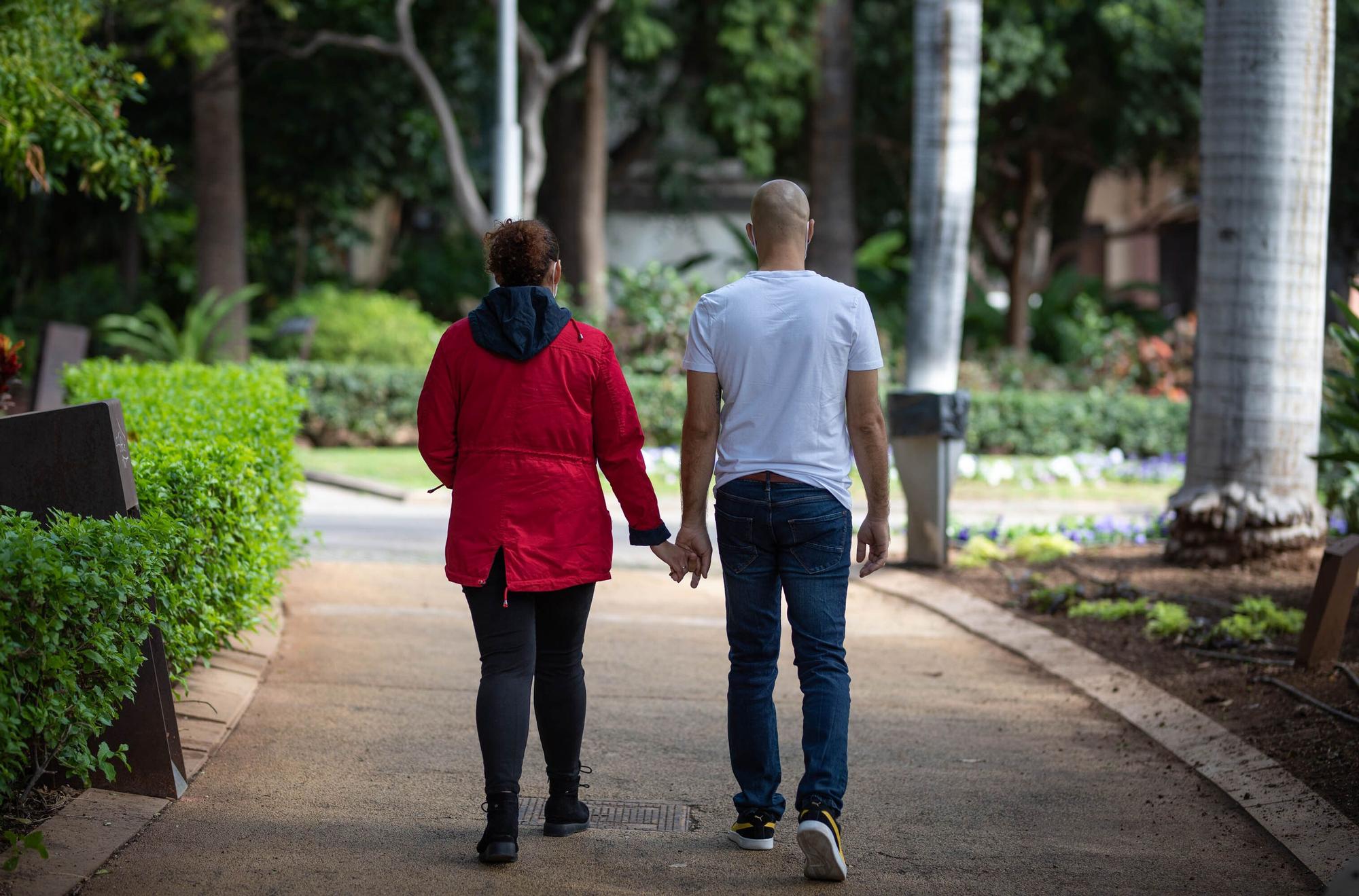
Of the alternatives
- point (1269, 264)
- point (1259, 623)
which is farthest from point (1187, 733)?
point (1269, 264)

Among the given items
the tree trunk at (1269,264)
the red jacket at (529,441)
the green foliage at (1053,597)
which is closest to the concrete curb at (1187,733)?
the green foliage at (1053,597)

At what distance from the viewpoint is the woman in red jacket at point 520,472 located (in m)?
4.00

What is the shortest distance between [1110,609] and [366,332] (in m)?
12.7

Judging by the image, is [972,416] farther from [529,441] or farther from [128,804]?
[128,804]

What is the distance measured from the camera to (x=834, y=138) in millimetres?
19969

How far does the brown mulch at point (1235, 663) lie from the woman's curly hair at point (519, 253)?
2904 millimetres

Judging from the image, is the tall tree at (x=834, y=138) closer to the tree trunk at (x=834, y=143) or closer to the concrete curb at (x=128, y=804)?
the tree trunk at (x=834, y=143)

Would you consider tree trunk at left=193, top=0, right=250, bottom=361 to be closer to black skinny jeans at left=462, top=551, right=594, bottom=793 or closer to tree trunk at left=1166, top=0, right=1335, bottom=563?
tree trunk at left=1166, top=0, right=1335, bottom=563

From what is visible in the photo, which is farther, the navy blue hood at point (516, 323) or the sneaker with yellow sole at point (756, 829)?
the sneaker with yellow sole at point (756, 829)

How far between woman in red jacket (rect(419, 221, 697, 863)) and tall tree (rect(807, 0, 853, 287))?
16.0 metres

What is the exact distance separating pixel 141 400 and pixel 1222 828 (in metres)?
5.44

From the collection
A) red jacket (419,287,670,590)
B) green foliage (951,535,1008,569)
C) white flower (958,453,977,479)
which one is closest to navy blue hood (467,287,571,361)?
red jacket (419,287,670,590)

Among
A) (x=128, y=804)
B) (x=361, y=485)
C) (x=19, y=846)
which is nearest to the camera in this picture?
(x=19, y=846)

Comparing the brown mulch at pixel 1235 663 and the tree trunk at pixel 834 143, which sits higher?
the tree trunk at pixel 834 143
